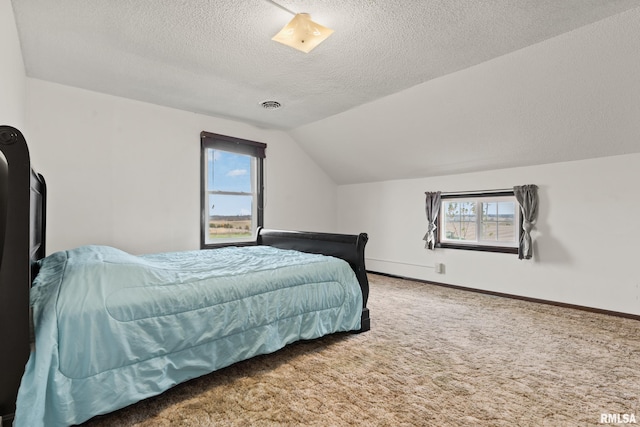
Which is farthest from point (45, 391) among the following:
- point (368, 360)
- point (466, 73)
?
point (466, 73)

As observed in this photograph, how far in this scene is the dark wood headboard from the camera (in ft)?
4.17

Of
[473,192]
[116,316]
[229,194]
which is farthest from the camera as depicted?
[229,194]

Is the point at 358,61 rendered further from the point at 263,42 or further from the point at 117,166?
the point at 117,166

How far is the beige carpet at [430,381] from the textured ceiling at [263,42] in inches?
95.1

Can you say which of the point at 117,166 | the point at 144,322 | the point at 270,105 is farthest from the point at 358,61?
the point at 117,166

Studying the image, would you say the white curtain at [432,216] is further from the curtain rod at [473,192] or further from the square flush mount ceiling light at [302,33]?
the square flush mount ceiling light at [302,33]

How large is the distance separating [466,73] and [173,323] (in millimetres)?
3222

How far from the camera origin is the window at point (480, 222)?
4.08m

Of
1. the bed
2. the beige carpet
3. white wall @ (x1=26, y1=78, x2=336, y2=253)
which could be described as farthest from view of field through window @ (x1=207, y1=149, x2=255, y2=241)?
the beige carpet

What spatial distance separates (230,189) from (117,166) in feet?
4.73

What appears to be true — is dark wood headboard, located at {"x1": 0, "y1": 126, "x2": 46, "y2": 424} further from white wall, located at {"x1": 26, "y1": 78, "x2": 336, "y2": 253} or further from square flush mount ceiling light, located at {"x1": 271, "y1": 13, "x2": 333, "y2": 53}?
white wall, located at {"x1": 26, "y1": 78, "x2": 336, "y2": 253}

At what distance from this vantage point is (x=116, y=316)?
158 centimetres

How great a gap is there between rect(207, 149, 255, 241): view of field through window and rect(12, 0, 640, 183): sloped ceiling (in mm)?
676

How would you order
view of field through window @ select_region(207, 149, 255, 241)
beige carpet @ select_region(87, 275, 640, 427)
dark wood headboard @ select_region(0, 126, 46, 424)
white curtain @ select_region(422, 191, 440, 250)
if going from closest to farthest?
1. dark wood headboard @ select_region(0, 126, 46, 424)
2. beige carpet @ select_region(87, 275, 640, 427)
3. view of field through window @ select_region(207, 149, 255, 241)
4. white curtain @ select_region(422, 191, 440, 250)
